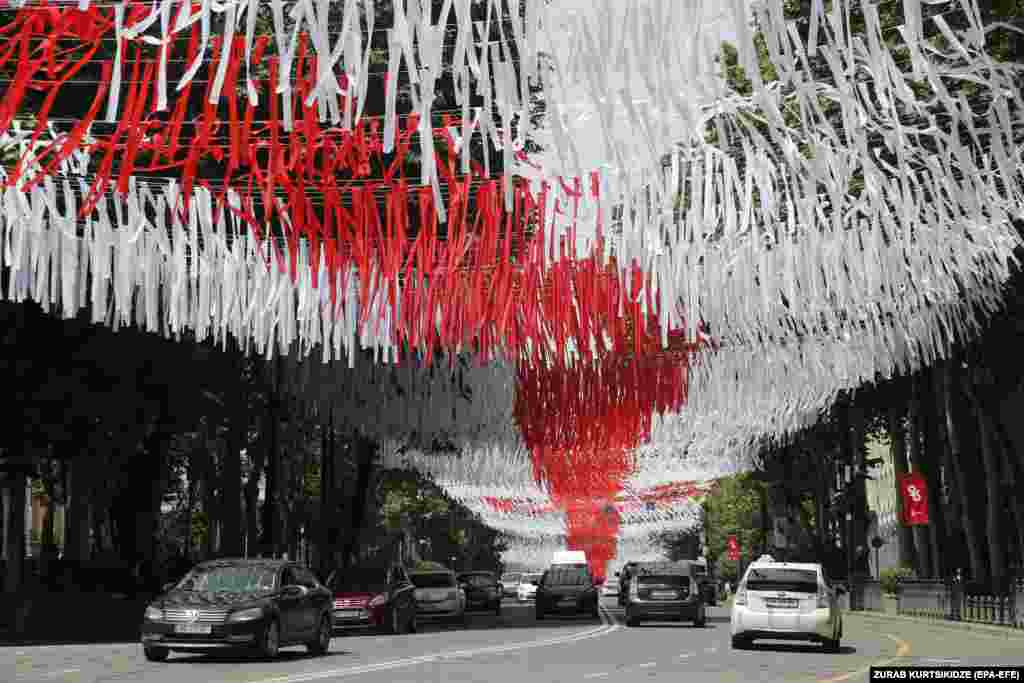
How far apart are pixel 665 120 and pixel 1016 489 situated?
3286 cm

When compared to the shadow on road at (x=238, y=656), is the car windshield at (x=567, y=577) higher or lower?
higher

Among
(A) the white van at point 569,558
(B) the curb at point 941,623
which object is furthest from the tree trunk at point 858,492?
(A) the white van at point 569,558

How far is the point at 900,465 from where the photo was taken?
4750 centimetres

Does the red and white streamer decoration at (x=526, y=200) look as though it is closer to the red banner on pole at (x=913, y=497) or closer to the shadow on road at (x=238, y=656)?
the shadow on road at (x=238, y=656)

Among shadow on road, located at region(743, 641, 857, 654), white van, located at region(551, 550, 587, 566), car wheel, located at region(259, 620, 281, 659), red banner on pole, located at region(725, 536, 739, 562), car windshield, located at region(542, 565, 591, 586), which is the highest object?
red banner on pole, located at region(725, 536, 739, 562)

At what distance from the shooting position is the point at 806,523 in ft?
187

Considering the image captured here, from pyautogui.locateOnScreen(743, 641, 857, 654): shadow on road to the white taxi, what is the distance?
44 centimetres

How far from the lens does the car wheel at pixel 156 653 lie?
20609mm


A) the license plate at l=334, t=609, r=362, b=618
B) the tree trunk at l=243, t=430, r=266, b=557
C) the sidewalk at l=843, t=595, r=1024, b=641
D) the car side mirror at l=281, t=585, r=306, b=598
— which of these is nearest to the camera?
the car side mirror at l=281, t=585, r=306, b=598

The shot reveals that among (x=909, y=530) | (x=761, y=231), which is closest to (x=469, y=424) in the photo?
(x=761, y=231)

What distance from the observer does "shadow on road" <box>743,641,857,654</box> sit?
25.2 meters

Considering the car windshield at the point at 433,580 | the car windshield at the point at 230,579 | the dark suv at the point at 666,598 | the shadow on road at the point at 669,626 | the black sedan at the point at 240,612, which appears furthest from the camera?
the car windshield at the point at 433,580

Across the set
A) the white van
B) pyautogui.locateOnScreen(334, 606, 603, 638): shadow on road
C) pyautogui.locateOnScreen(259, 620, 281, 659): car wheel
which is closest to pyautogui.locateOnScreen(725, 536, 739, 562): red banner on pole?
the white van

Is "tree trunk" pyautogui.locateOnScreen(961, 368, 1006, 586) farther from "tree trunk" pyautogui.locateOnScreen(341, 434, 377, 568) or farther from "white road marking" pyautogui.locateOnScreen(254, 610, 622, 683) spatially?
"tree trunk" pyautogui.locateOnScreen(341, 434, 377, 568)
